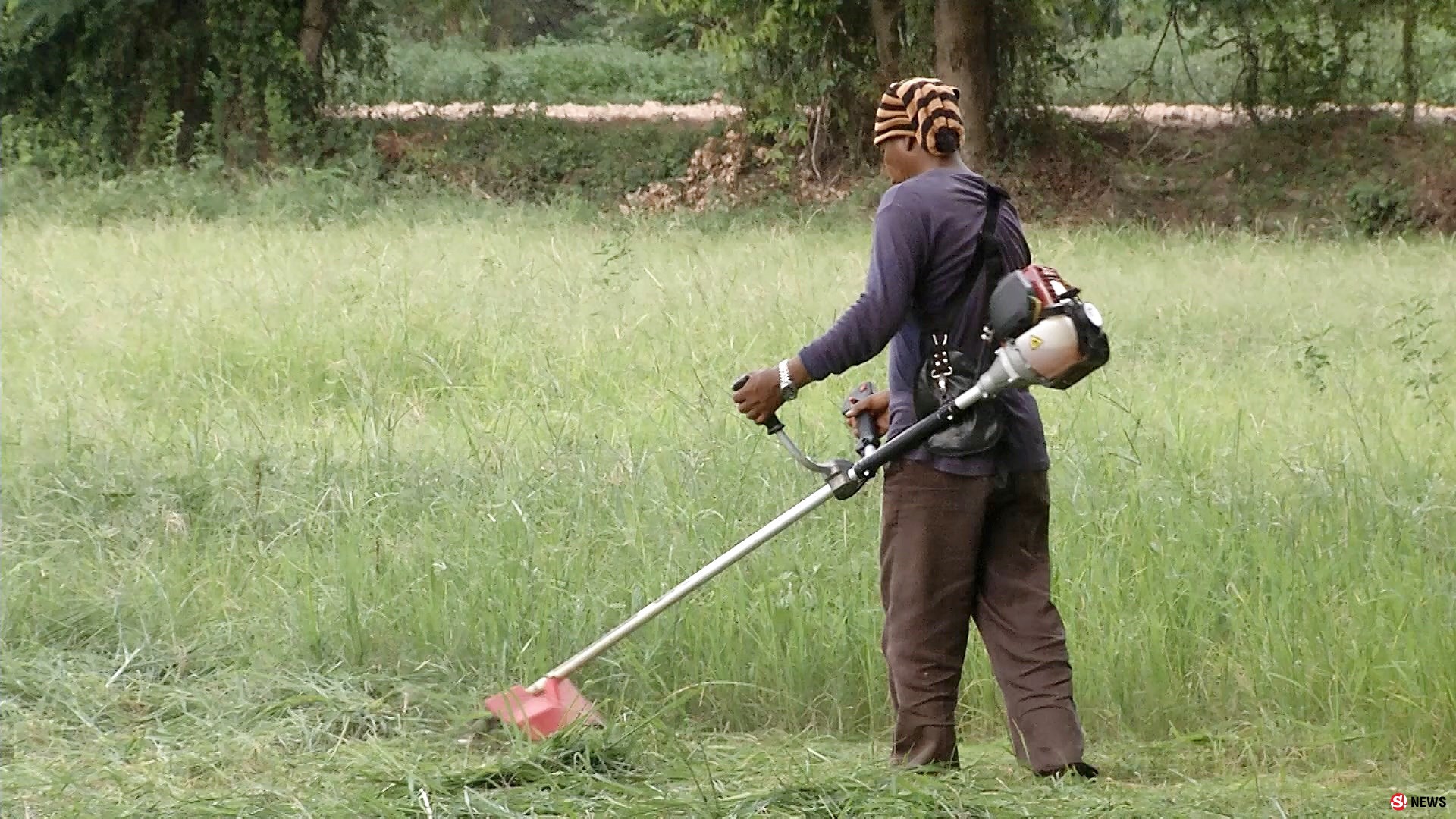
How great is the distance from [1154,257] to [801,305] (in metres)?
4.25

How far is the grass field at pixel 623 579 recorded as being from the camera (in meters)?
4.30

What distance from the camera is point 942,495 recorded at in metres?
4.09

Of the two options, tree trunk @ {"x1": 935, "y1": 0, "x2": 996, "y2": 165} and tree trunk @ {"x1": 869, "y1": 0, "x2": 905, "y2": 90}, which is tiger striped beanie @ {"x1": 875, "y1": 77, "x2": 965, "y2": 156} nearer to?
tree trunk @ {"x1": 935, "y1": 0, "x2": 996, "y2": 165}

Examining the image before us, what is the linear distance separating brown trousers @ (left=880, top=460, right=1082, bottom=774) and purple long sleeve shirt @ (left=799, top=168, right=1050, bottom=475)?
80 millimetres

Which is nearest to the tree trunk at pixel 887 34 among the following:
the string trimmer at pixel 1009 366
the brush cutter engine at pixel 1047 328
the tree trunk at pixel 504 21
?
the string trimmer at pixel 1009 366

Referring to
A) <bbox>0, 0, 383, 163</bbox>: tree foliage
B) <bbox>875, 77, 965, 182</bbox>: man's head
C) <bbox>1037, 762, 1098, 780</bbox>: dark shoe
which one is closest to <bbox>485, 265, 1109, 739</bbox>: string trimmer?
<bbox>875, 77, 965, 182</bbox>: man's head

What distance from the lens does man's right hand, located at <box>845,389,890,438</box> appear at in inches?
170

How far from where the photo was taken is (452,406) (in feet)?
25.0

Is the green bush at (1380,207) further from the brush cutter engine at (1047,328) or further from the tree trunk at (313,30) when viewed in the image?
the brush cutter engine at (1047,328)

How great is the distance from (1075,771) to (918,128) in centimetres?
163

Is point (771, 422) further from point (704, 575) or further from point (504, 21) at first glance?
point (504, 21)

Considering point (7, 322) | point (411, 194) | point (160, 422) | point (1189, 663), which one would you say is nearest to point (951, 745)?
point (1189, 663)

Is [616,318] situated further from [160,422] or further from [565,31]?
[565,31]

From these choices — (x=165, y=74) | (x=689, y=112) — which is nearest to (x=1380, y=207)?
(x=689, y=112)
